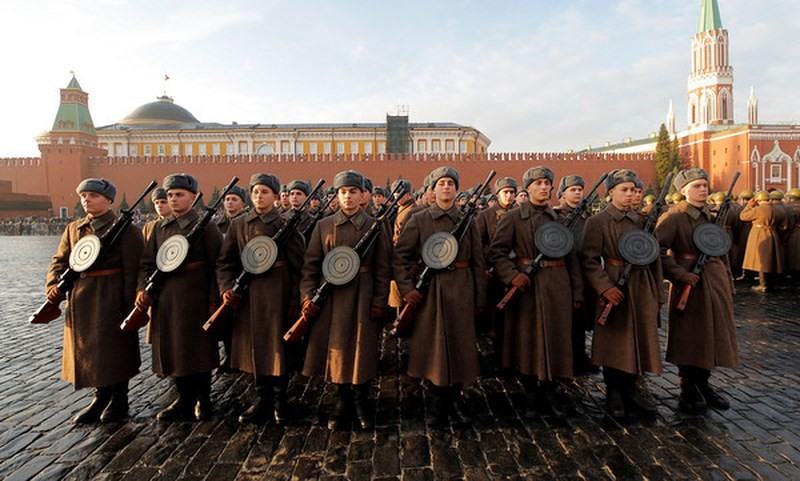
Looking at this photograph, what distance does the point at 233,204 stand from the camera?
5934mm

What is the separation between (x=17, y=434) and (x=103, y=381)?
78cm

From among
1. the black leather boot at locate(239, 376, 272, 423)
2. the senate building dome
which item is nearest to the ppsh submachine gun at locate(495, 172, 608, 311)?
the black leather boot at locate(239, 376, 272, 423)

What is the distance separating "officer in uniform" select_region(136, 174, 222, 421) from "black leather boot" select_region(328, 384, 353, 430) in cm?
110

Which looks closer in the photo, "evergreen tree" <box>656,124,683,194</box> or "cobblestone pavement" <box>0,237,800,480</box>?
"cobblestone pavement" <box>0,237,800,480</box>

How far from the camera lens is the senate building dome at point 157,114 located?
6353cm

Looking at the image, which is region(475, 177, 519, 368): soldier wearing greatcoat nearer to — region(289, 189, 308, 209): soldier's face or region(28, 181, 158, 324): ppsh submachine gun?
region(289, 189, 308, 209): soldier's face

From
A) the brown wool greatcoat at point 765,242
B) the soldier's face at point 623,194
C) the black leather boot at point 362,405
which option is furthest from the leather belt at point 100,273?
the brown wool greatcoat at point 765,242

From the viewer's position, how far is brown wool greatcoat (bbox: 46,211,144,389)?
380 cm

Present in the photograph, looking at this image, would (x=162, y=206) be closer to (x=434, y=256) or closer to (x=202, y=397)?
(x=202, y=397)

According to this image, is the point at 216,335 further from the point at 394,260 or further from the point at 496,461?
the point at 496,461

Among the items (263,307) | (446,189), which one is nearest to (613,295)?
(446,189)

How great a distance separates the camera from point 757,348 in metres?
5.70

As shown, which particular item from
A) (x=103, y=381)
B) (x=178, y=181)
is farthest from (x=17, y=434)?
(x=178, y=181)

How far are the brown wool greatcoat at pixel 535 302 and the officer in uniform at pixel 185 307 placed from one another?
99.0 inches
